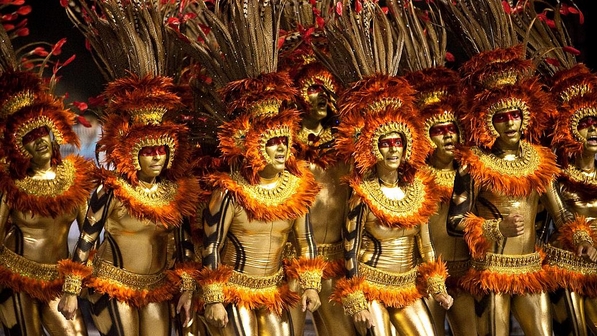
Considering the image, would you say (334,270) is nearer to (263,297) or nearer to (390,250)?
(390,250)

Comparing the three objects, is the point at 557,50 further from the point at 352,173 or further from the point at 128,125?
the point at 128,125

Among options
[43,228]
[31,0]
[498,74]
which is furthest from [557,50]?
[31,0]

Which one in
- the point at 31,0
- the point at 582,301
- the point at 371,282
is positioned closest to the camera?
the point at 371,282

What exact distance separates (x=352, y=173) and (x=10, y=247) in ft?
6.18

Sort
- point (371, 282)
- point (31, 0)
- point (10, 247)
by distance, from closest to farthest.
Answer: point (371, 282) < point (10, 247) < point (31, 0)

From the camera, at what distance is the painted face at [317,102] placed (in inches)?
245

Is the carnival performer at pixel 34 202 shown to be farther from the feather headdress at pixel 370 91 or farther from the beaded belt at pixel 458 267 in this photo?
the beaded belt at pixel 458 267

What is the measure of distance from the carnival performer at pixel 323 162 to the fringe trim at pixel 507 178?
2.28 ft

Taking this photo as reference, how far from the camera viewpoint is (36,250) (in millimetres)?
5910

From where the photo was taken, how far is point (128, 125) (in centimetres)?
570

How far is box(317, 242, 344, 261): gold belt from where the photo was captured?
20.2 ft

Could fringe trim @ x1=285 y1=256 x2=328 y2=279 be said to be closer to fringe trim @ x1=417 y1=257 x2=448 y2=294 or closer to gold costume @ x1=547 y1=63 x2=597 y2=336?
fringe trim @ x1=417 y1=257 x2=448 y2=294

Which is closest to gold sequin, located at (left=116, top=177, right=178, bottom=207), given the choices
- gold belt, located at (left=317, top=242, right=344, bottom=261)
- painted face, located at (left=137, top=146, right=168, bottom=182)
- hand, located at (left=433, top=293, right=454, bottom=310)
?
painted face, located at (left=137, top=146, right=168, bottom=182)

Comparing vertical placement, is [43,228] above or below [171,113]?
below
